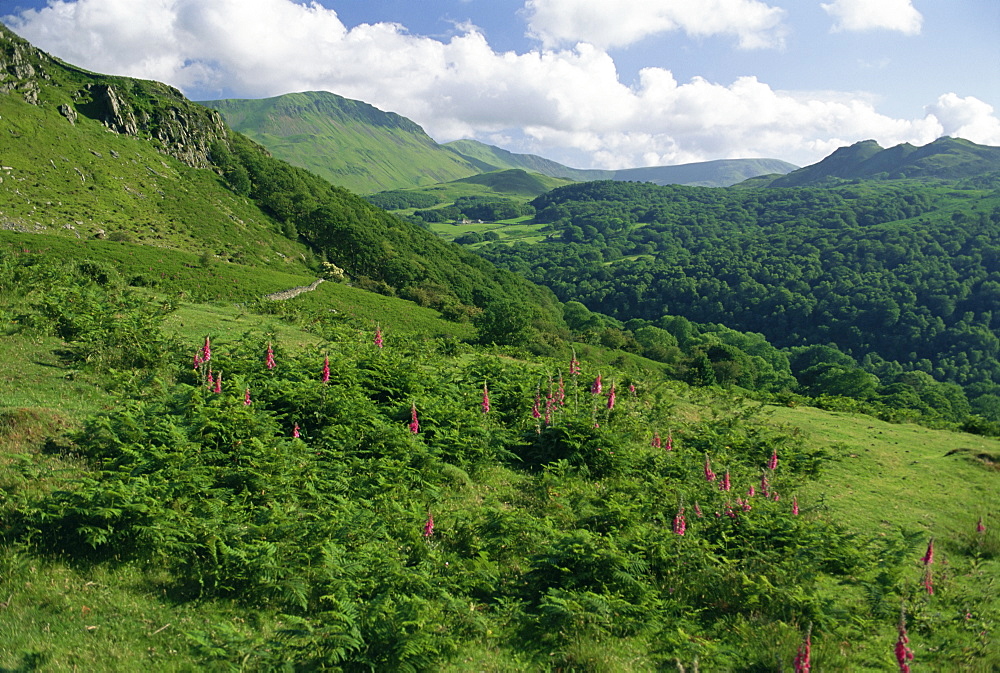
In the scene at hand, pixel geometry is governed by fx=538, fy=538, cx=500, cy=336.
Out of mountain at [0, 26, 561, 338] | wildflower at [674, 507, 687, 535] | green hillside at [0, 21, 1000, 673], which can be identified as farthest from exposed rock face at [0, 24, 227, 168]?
wildflower at [674, 507, 687, 535]

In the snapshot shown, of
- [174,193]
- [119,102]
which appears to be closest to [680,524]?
[174,193]

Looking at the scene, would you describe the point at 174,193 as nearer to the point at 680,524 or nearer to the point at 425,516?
the point at 425,516

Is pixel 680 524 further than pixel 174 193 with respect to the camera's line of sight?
No

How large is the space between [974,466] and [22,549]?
2879 centimetres

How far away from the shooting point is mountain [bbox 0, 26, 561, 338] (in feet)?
240

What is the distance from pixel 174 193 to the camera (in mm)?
93750

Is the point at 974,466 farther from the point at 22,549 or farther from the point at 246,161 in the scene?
the point at 246,161

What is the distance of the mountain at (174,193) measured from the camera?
73.1 m

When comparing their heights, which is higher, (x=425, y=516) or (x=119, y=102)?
(x=119, y=102)

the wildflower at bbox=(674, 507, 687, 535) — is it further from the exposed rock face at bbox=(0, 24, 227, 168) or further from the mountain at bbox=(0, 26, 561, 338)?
the exposed rock face at bbox=(0, 24, 227, 168)

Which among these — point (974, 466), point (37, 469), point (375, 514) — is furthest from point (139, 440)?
point (974, 466)

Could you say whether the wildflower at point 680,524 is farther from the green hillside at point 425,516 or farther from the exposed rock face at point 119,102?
the exposed rock face at point 119,102

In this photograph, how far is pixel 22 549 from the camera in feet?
25.9

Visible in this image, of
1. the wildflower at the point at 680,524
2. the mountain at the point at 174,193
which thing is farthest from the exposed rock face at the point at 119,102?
the wildflower at the point at 680,524
